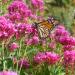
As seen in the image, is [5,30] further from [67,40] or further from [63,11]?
[63,11]

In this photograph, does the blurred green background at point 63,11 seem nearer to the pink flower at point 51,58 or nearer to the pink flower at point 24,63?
the pink flower at point 24,63

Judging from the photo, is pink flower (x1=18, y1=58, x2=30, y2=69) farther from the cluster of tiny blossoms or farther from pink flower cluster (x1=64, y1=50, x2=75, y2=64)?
pink flower cluster (x1=64, y1=50, x2=75, y2=64)

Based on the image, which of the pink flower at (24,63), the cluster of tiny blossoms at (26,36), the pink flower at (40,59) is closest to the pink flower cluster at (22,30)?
the cluster of tiny blossoms at (26,36)

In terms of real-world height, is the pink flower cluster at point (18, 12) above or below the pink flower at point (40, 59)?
above

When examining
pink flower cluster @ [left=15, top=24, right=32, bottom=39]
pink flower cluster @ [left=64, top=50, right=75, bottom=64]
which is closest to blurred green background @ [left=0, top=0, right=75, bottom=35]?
pink flower cluster @ [left=64, top=50, right=75, bottom=64]

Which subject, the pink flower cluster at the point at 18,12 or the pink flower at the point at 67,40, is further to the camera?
the pink flower cluster at the point at 18,12

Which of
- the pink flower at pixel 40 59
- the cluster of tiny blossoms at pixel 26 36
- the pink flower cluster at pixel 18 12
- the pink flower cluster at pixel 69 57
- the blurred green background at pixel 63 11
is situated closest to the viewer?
the cluster of tiny blossoms at pixel 26 36

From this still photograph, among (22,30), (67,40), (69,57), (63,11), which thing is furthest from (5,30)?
(63,11)

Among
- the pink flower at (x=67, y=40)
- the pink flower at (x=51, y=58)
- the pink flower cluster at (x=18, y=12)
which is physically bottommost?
the pink flower at (x=51, y=58)

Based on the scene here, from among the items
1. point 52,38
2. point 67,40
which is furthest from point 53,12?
point 67,40

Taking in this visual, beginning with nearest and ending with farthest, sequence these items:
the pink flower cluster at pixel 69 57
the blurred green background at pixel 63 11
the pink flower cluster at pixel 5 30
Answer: the pink flower cluster at pixel 5 30 < the pink flower cluster at pixel 69 57 < the blurred green background at pixel 63 11

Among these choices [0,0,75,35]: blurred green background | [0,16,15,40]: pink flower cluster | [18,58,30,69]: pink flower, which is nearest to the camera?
[0,16,15,40]: pink flower cluster

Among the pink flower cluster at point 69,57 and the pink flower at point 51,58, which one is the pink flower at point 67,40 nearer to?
the pink flower cluster at point 69,57
